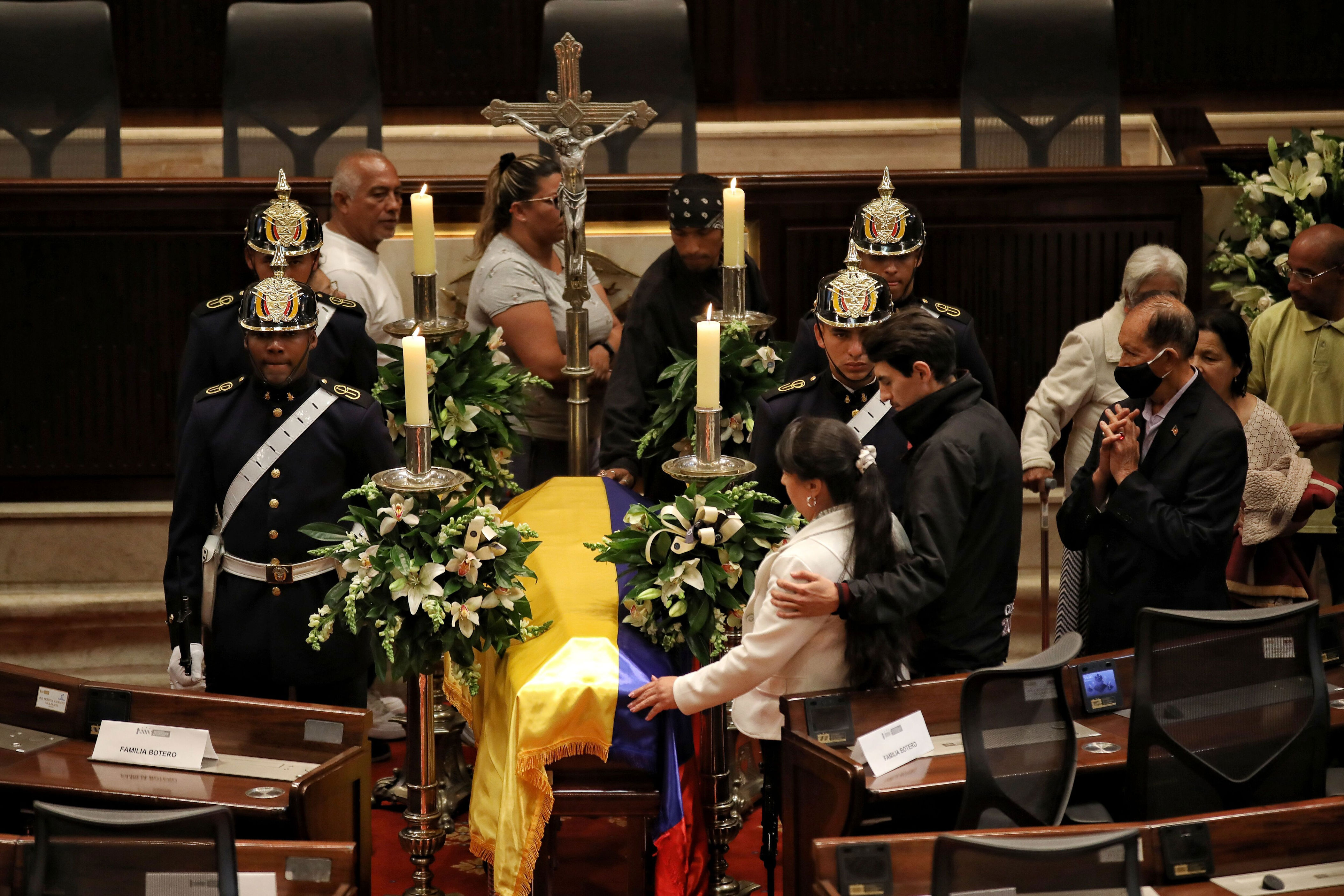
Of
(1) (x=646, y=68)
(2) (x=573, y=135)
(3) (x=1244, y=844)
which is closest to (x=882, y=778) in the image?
(3) (x=1244, y=844)

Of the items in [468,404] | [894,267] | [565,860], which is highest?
[894,267]

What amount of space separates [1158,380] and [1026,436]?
1.07 m

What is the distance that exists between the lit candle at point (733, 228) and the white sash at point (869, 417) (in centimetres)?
48

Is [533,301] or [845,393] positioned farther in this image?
[533,301]

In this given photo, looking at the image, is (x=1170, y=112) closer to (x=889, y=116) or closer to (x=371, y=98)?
(x=889, y=116)

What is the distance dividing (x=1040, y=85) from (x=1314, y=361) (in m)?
2.24

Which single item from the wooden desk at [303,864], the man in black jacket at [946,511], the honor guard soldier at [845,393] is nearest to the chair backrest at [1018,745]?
the man in black jacket at [946,511]

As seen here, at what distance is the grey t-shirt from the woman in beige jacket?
1384mm

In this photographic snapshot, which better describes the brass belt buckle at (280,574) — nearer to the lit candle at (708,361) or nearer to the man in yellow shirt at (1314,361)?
the lit candle at (708,361)

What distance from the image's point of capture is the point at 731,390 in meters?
4.09

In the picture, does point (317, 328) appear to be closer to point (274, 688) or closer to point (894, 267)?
point (274, 688)

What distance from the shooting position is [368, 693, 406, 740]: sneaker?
4742 millimetres

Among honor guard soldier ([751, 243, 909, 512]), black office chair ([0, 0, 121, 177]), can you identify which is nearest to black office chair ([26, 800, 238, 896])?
honor guard soldier ([751, 243, 909, 512])

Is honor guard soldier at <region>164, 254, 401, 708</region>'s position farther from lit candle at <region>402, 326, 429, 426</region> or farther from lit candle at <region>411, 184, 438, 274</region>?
lit candle at <region>402, 326, 429, 426</region>
